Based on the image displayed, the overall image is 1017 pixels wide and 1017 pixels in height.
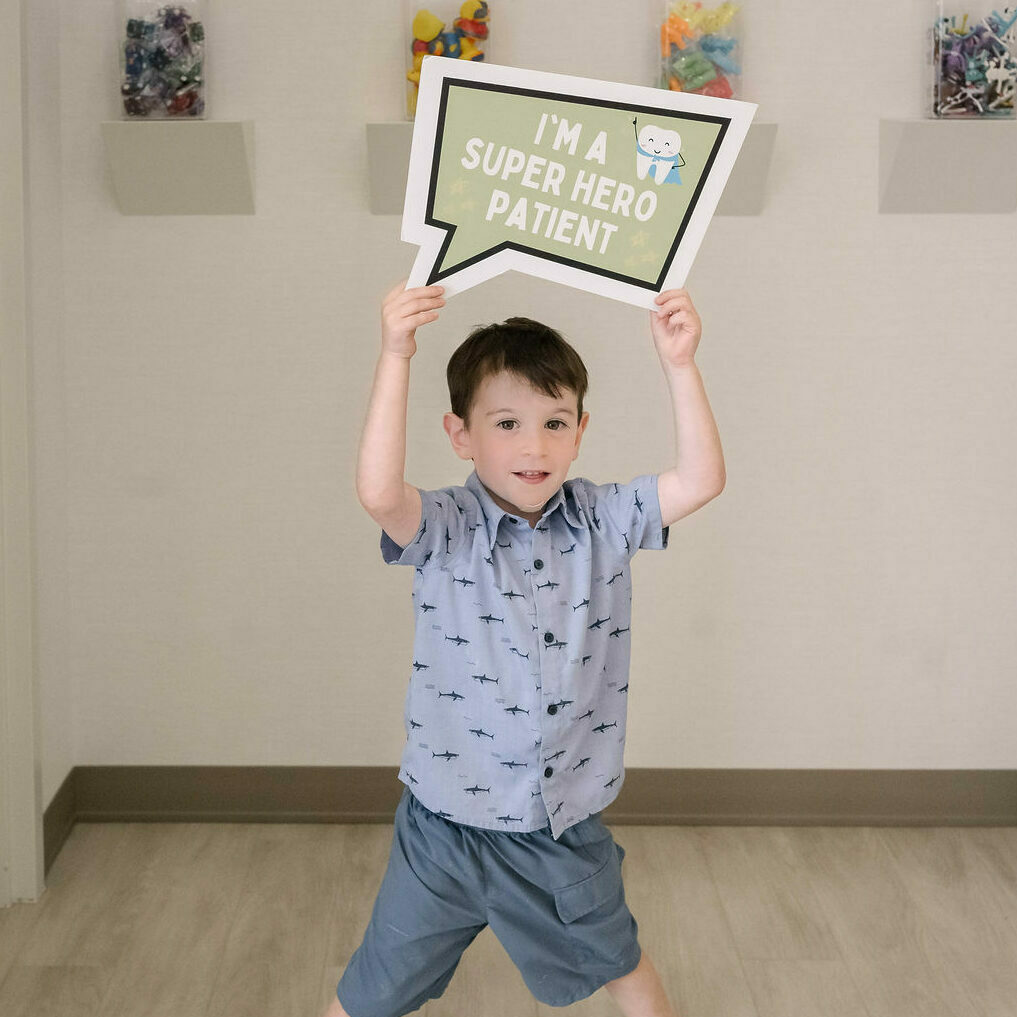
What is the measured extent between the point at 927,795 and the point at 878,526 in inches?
23.0

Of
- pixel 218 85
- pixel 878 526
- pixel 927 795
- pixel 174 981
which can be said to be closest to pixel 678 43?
pixel 218 85

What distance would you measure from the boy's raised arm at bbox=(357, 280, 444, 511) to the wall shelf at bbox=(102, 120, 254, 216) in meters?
0.99

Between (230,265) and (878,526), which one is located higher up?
(230,265)

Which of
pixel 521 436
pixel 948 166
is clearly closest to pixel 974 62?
pixel 948 166

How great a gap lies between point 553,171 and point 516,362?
0.24 meters

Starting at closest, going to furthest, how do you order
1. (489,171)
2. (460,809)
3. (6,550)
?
1. (489,171)
2. (460,809)
3. (6,550)

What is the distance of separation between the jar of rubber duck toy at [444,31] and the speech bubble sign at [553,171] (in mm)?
840

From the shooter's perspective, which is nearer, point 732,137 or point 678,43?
point 732,137

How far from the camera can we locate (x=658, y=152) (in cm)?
142

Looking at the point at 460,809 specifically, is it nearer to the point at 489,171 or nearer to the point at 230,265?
the point at 489,171

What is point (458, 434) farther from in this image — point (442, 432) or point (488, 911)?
point (442, 432)

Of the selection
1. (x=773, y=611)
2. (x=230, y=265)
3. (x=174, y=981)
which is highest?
(x=230, y=265)

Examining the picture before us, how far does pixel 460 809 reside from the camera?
5.00 feet

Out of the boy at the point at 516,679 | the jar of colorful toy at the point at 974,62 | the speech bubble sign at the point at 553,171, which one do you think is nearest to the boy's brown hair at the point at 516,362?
the boy at the point at 516,679
